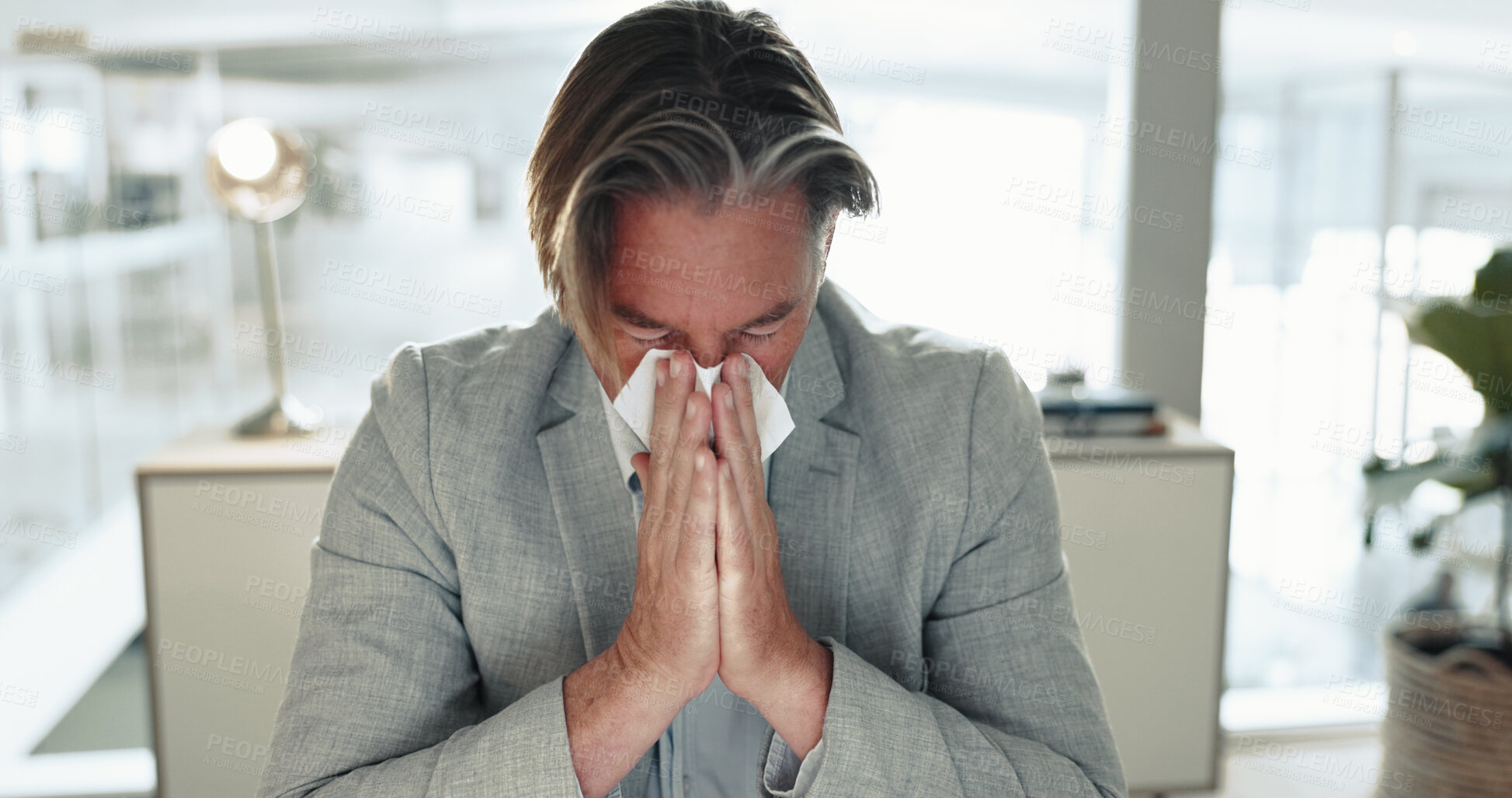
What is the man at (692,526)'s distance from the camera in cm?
96

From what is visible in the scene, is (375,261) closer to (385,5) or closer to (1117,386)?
(385,5)

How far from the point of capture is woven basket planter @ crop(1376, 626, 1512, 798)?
204cm

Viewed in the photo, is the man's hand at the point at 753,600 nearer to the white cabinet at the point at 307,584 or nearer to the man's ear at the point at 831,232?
the man's ear at the point at 831,232

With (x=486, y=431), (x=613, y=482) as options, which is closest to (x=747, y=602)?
(x=613, y=482)

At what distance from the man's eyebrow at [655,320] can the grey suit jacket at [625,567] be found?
225mm

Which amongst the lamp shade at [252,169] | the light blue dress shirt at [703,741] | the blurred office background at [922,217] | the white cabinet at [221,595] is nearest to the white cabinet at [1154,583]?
the blurred office background at [922,217]

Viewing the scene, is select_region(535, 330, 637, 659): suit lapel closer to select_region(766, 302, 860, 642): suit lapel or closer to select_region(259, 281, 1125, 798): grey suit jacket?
select_region(259, 281, 1125, 798): grey suit jacket

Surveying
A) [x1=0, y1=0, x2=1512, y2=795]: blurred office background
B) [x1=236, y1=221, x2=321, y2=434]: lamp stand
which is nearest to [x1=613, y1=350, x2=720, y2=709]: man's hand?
[x1=236, y1=221, x2=321, y2=434]: lamp stand

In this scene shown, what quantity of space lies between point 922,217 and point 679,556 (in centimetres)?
189

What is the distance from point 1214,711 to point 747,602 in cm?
154

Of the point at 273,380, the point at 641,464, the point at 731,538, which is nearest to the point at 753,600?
the point at 731,538

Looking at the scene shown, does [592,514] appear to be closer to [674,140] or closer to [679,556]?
[679,556]

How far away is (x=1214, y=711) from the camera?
2111 mm

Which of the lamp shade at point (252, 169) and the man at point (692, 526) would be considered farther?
the lamp shade at point (252, 169)
